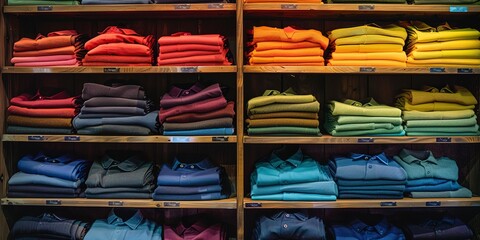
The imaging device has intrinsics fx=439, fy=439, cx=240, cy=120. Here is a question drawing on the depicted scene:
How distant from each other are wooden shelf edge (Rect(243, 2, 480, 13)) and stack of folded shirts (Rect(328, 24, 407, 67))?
4.5 inches

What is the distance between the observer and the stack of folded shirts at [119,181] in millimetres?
2389

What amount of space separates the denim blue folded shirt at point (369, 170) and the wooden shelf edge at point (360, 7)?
0.81 meters

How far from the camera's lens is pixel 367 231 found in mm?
2428

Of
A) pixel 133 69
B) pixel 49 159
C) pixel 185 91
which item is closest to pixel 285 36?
pixel 185 91

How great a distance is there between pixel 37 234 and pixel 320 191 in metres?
1.57

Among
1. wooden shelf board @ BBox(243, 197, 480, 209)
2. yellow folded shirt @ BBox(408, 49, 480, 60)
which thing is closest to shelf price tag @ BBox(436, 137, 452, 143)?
wooden shelf board @ BBox(243, 197, 480, 209)

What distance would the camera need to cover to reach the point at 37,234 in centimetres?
242

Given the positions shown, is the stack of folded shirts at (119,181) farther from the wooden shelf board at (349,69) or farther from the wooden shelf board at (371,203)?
the wooden shelf board at (349,69)

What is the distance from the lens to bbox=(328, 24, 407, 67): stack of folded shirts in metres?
2.37

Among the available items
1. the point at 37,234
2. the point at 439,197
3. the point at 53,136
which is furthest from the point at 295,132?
the point at 37,234

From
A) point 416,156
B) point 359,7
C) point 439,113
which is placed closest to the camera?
point 359,7

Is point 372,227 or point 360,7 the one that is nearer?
point 360,7

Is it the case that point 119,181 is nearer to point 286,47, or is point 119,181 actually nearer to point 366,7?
point 286,47

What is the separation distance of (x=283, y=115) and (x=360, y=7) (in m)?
0.70
